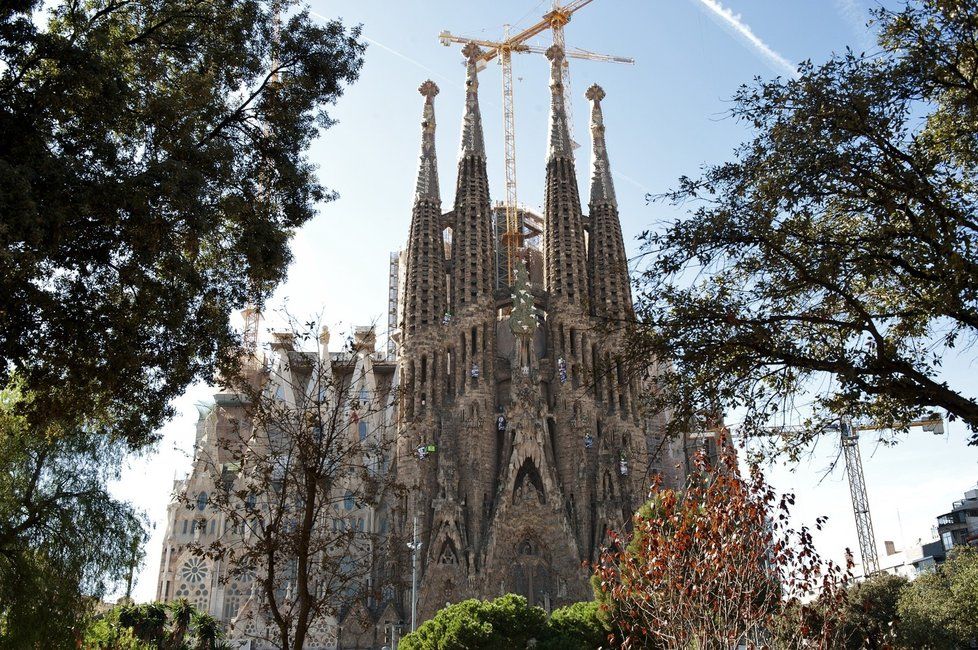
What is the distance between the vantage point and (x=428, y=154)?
4844cm

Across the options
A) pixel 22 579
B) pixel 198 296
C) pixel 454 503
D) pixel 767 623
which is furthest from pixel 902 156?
pixel 454 503

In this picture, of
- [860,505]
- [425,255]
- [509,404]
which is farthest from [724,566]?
[860,505]

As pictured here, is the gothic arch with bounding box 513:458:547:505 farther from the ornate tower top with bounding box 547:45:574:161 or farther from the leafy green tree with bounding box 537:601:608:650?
the ornate tower top with bounding box 547:45:574:161

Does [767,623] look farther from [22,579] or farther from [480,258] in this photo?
[480,258]

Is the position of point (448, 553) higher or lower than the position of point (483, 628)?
higher

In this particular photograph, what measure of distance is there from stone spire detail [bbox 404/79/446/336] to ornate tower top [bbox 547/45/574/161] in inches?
272

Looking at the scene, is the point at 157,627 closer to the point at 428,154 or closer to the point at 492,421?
the point at 492,421

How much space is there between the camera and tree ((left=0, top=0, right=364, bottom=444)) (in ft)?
31.4

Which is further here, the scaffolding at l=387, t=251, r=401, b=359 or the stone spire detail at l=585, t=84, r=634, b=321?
the scaffolding at l=387, t=251, r=401, b=359

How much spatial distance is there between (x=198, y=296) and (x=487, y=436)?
3057 centimetres

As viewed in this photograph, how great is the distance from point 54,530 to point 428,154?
3605cm

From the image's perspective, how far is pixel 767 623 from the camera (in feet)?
42.6

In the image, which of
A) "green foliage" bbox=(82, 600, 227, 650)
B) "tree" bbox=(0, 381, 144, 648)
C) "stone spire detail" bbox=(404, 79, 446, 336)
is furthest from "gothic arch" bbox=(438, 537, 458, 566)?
"tree" bbox=(0, 381, 144, 648)

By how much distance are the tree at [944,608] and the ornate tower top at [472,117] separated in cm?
2993
